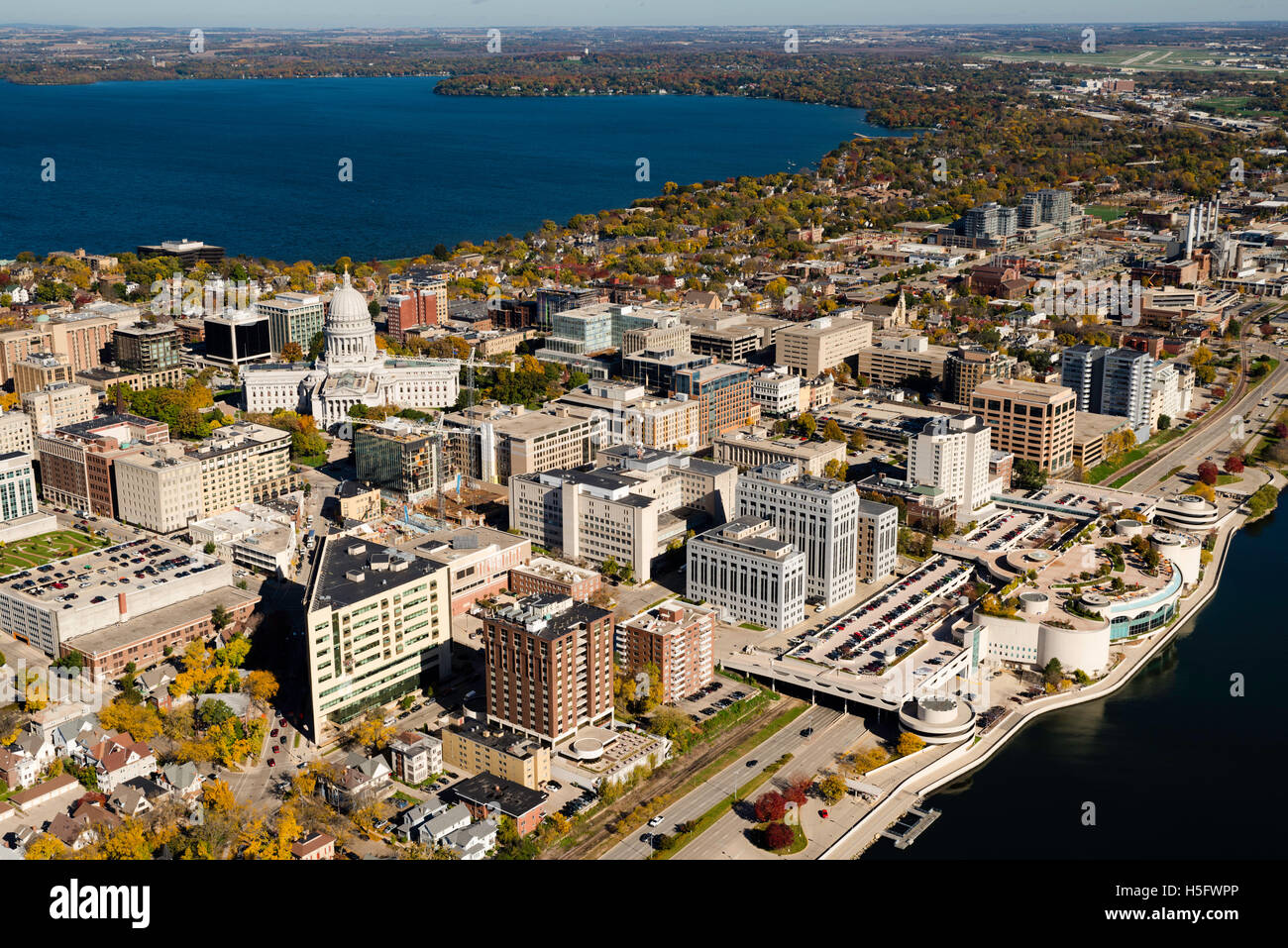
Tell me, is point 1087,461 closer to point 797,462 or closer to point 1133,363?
point 1133,363

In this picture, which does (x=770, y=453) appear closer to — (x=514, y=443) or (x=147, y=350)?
(x=514, y=443)

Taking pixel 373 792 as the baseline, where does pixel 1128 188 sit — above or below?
above

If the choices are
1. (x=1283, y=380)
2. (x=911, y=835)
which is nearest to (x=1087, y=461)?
(x=1283, y=380)

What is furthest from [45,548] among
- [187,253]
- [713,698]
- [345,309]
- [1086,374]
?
[187,253]

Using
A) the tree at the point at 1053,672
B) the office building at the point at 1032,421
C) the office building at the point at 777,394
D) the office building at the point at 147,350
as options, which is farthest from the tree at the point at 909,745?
the office building at the point at 147,350

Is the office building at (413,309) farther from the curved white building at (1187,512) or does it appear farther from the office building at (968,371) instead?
the curved white building at (1187,512)

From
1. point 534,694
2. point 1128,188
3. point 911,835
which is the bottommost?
point 911,835
